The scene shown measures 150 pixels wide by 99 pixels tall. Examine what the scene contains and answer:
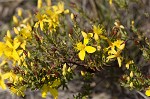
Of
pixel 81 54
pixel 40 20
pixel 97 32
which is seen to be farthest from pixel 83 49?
pixel 40 20

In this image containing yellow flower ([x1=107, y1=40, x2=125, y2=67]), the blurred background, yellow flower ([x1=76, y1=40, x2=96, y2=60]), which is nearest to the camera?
yellow flower ([x1=76, y1=40, x2=96, y2=60])

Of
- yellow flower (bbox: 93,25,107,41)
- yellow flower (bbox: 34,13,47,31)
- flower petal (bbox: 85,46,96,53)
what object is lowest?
flower petal (bbox: 85,46,96,53)

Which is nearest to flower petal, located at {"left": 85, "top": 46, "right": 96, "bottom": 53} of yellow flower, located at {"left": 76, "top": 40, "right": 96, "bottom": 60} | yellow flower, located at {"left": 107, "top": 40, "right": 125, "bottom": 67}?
yellow flower, located at {"left": 76, "top": 40, "right": 96, "bottom": 60}

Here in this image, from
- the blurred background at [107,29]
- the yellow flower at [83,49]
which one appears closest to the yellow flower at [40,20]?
the yellow flower at [83,49]

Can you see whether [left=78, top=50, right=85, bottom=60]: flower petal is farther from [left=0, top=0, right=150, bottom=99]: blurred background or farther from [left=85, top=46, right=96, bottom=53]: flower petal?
[left=0, top=0, right=150, bottom=99]: blurred background

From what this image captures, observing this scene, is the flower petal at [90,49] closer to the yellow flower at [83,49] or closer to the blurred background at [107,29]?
the yellow flower at [83,49]

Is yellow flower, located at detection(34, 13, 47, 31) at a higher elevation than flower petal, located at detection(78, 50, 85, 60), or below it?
higher

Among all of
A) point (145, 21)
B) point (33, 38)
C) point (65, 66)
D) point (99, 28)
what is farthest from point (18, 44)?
point (145, 21)

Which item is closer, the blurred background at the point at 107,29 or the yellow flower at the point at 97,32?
the yellow flower at the point at 97,32

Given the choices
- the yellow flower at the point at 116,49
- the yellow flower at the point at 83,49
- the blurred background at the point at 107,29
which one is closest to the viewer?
the yellow flower at the point at 83,49

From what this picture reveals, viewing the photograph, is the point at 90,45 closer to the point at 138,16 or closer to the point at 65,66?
the point at 65,66

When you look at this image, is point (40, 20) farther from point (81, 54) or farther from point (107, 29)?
point (107, 29)
